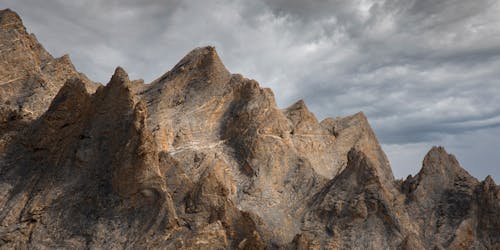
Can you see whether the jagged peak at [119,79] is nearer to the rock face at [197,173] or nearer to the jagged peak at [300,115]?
the rock face at [197,173]

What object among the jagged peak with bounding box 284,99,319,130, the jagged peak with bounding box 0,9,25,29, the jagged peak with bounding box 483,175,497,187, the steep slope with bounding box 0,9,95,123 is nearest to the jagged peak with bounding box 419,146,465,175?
the jagged peak with bounding box 483,175,497,187

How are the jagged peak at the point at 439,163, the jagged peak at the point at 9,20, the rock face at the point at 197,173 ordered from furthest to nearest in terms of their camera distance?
the jagged peak at the point at 439,163, the jagged peak at the point at 9,20, the rock face at the point at 197,173

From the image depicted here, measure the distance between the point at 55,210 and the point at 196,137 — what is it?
1335 centimetres

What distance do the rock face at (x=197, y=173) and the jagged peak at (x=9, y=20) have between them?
0.07 m

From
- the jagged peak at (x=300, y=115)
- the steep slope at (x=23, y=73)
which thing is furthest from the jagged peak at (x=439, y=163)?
the steep slope at (x=23, y=73)

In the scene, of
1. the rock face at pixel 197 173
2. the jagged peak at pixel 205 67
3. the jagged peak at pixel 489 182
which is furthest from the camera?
the jagged peak at pixel 205 67

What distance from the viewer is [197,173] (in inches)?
1120

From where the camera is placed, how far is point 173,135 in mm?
31234

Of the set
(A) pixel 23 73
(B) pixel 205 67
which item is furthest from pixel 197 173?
(A) pixel 23 73

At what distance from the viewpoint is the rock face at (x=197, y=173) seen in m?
19.4

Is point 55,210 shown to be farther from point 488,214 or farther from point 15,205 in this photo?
point 488,214

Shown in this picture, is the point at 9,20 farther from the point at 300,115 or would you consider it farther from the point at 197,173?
the point at 300,115

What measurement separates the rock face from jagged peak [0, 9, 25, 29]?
0.07 meters

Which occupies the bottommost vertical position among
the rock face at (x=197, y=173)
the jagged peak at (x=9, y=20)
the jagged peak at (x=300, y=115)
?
the rock face at (x=197, y=173)
